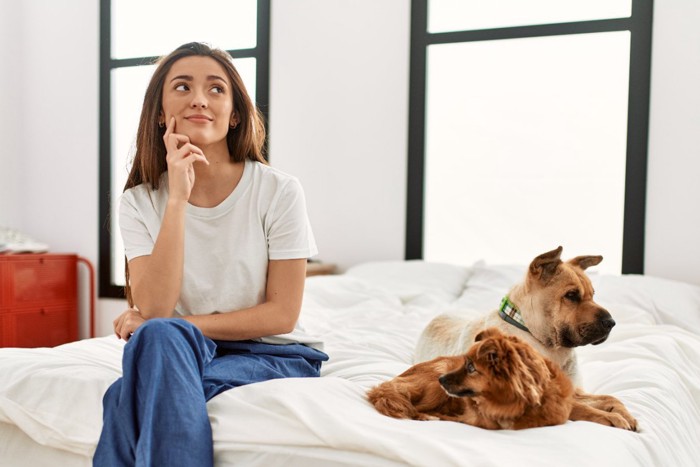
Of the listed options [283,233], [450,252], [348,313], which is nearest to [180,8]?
[450,252]

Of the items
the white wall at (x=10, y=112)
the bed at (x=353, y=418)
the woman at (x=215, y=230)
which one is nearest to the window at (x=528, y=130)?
the bed at (x=353, y=418)

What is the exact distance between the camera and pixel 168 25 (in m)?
4.44

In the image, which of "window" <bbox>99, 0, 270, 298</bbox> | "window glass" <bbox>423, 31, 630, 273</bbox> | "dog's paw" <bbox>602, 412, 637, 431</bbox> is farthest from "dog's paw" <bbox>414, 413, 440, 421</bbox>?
"window" <bbox>99, 0, 270, 298</bbox>

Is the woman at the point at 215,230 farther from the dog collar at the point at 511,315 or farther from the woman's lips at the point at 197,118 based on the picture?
the dog collar at the point at 511,315

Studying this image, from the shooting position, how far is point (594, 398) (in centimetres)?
131

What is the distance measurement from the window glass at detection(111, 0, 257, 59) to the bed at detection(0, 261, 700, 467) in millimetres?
2845

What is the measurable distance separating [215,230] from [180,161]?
0.59 ft

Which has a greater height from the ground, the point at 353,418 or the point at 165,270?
the point at 165,270

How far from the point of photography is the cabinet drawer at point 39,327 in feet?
12.7

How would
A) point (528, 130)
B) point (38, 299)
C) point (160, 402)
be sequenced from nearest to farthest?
point (160, 402)
point (528, 130)
point (38, 299)

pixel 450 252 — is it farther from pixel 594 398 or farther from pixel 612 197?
pixel 594 398

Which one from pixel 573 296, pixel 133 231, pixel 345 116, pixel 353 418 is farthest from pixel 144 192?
pixel 345 116

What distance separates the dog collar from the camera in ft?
5.19

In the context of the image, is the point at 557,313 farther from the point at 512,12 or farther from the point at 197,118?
the point at 512,12
